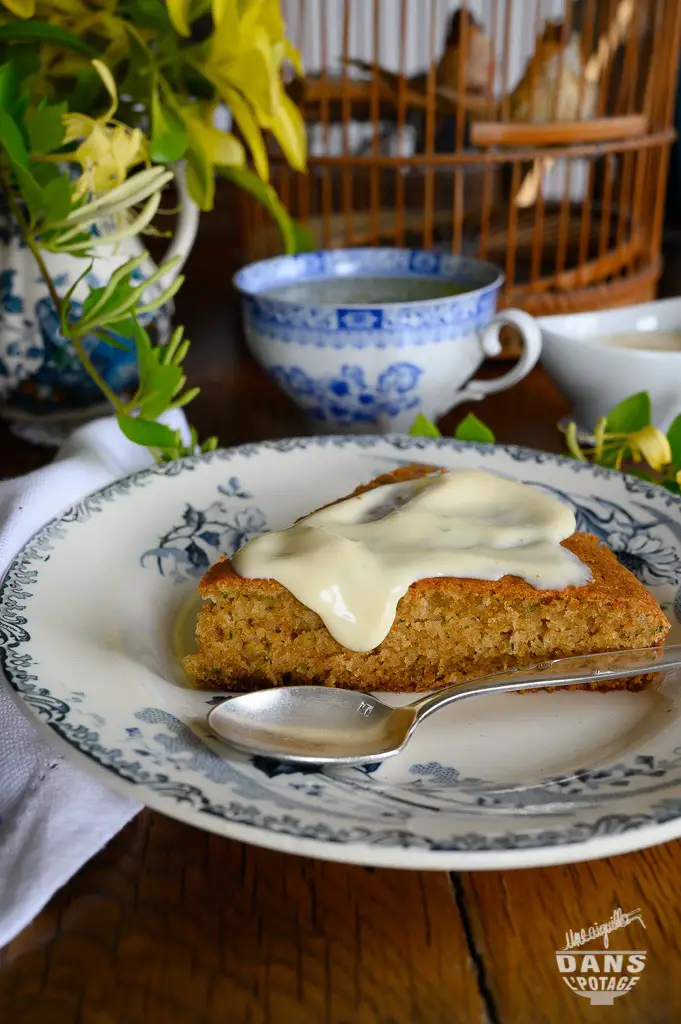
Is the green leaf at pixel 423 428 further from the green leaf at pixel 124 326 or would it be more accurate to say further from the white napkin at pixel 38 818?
the white napkin at pixel 38 818

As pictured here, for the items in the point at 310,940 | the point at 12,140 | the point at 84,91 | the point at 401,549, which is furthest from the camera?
the point at 84,91

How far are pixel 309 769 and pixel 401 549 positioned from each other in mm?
136

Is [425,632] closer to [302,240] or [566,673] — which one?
[566,673]

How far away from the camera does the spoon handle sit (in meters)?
0.45

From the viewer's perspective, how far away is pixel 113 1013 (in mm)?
342

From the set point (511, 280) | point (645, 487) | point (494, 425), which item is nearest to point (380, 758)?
point (645, 487)

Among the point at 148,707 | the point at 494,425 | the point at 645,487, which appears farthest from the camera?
the point at 494,425

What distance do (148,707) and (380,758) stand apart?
0.11 meters

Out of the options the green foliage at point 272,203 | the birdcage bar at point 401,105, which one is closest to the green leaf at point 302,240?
the green foliage at point 272,203

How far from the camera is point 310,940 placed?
1.22 ft

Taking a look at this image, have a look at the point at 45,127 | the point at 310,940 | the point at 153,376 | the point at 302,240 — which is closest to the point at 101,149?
the point at 45,127

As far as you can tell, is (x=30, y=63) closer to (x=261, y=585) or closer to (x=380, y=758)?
(x=261, y=585)

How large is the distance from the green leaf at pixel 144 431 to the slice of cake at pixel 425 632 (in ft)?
0.52

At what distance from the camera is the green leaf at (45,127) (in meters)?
0.62
